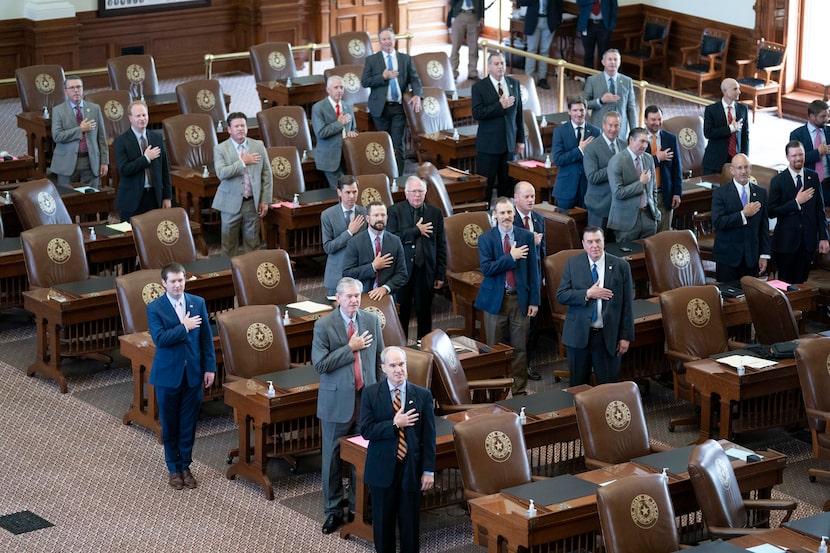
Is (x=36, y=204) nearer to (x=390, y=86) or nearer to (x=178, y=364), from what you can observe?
(x=178, y=364)

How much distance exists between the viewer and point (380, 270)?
433 inches

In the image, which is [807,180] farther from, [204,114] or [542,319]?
[204,114]

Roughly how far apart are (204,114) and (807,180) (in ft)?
19.0

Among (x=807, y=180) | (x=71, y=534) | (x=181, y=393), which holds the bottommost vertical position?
(x=71, y=534)

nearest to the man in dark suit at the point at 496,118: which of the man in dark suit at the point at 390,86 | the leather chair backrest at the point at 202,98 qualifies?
the man in dark suit at the point at 390,86

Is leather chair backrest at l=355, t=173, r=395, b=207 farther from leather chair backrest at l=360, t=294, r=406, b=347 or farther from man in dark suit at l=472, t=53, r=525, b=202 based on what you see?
leather chair backrest at l=360, t=294, r=406, b=347

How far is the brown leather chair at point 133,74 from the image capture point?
54.8ft

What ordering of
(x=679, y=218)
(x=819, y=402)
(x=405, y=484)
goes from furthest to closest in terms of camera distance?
(x=679, y=218)
(x=819, y=402)
(x=405, y=484)

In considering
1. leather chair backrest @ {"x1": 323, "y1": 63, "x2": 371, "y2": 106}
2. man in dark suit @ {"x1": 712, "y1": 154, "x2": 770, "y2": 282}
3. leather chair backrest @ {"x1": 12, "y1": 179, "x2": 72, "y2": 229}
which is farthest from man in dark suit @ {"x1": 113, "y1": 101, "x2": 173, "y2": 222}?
man in dark suit @ {"x1": 712, "y1": 154, "x2": 770, "y2": 282}

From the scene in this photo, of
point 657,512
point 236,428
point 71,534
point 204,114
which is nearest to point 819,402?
point 657,512

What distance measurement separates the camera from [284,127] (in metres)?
14.8

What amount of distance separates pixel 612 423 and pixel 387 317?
2.03 m

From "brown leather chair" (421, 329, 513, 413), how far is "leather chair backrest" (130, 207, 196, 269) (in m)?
3.04

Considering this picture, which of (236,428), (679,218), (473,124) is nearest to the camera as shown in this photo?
(236,428)
